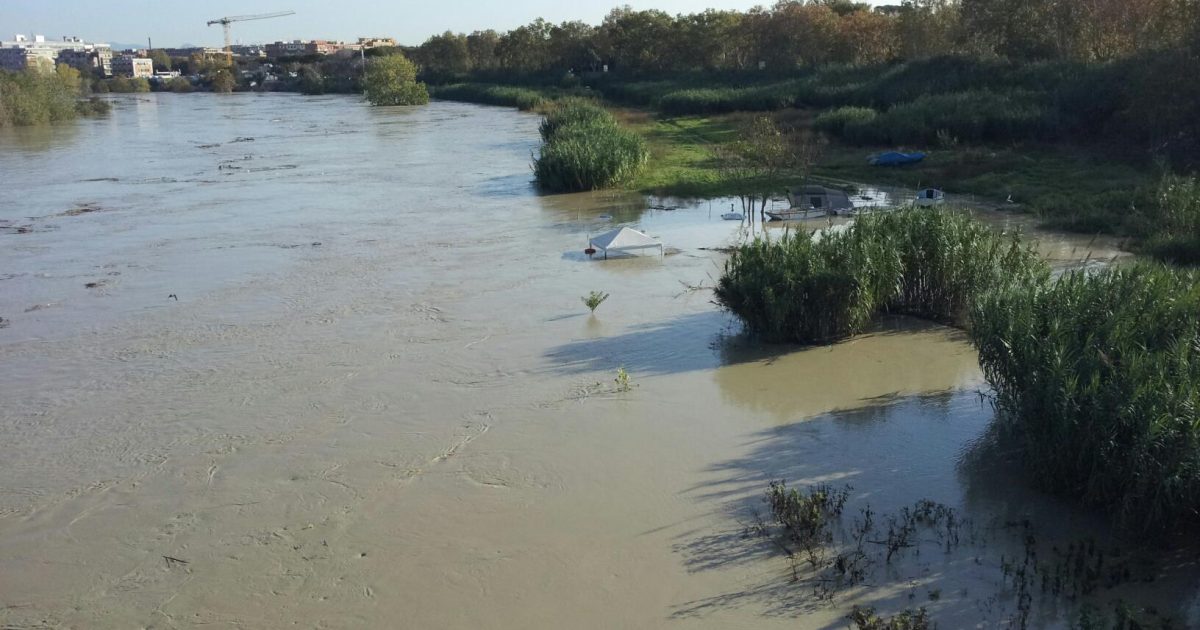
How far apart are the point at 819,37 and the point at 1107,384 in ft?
155

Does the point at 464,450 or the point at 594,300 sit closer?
the point at 464,450

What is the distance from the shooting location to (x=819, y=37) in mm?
50375

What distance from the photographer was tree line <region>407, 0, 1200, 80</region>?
31.2 metres

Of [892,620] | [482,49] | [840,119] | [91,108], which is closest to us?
[892,620]

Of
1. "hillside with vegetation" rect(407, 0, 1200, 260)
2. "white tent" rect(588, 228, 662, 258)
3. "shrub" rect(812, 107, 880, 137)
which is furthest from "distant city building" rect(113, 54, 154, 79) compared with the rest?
"white tent" rect(588, 228, 662, 258)

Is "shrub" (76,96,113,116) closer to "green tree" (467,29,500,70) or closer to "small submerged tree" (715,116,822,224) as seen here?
"green tree" (467,29,500,70)

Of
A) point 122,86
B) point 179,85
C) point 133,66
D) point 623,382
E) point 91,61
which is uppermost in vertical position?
point 91,61

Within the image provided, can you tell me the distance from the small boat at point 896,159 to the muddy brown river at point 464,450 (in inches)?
351

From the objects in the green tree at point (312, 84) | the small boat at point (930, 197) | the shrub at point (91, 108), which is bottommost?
the small boat at point (930, 197)

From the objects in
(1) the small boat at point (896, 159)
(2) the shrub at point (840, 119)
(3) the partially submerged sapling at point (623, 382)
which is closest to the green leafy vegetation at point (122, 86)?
(2) the shrub at point (840, 119)

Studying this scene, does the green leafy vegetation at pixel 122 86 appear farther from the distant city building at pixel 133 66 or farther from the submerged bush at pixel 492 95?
the submerged bush at pixel 492 95

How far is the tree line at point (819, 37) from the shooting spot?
3122cm

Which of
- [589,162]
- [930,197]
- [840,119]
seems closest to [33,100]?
[589,162]

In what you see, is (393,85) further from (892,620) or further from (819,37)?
(892,620)
